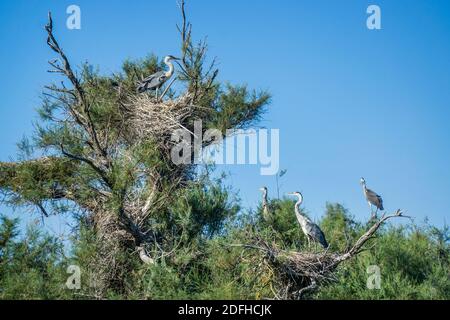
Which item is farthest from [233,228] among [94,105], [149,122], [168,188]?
[94,105]

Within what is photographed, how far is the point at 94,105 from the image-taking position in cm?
1527

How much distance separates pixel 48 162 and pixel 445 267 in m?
8.70

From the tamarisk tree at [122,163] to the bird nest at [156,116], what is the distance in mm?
21

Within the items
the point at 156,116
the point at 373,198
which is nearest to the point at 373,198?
the point at 373,198

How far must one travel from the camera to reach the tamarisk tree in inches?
521

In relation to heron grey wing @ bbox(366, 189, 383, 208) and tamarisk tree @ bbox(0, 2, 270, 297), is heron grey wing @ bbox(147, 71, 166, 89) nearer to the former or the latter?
tamarisk tree @ bbox(0, 2, 270, 297)

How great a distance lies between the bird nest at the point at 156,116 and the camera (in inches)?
571

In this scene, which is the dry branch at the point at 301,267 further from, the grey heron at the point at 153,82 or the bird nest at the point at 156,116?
the grey heron at the point at 153,82

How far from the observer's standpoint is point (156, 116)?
14.6m

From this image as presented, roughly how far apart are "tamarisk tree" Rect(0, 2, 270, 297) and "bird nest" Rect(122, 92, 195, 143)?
21mm

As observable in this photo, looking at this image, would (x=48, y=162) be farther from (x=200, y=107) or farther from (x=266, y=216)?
(x=266, y=216)

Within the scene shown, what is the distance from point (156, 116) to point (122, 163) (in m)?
1.68

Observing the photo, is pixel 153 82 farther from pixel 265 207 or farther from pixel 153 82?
pixel 265 207

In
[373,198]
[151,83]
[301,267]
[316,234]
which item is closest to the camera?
[301,267]
